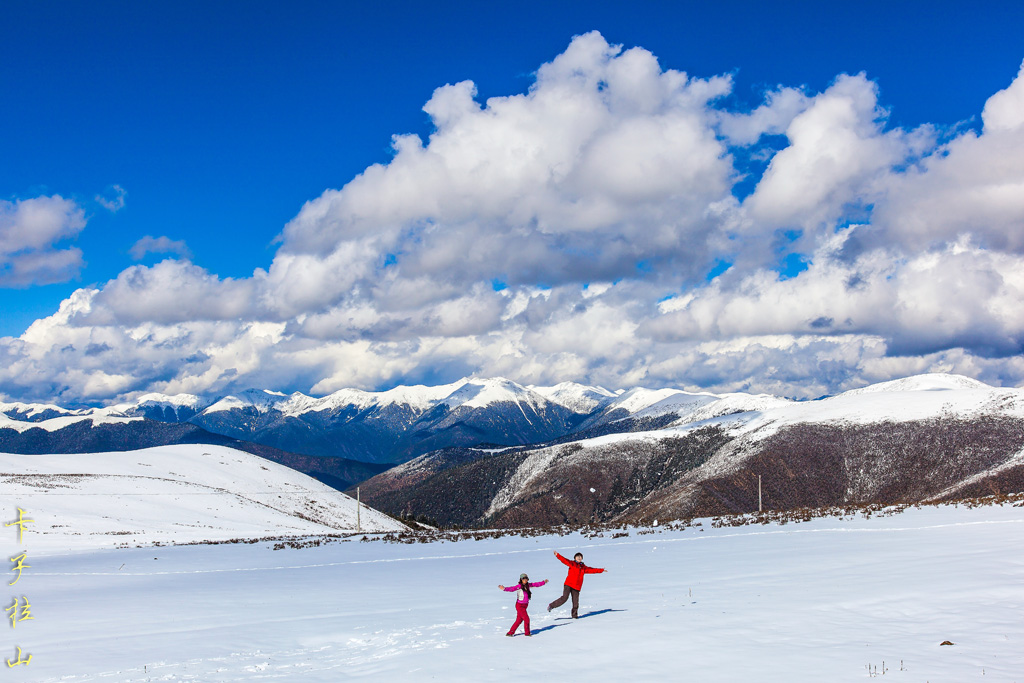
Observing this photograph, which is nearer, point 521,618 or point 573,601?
point 521,618

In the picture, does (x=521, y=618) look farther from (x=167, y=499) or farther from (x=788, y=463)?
(x=788, y=463)

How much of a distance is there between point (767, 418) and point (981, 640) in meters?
143

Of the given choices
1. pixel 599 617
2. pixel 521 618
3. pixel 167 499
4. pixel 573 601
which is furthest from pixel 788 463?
pixel 521 618

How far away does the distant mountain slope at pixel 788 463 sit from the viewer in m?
98.8

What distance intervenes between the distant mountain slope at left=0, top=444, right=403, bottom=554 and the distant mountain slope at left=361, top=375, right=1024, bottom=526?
44.0 meters

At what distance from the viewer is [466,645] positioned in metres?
15.3

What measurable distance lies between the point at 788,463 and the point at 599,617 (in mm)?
106794

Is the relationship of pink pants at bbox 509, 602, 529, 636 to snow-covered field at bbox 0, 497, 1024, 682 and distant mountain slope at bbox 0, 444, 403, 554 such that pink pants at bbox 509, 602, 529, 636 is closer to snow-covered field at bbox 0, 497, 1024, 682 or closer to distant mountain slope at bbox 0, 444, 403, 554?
snow-covered field at bbox 0, 497, 1024, 682

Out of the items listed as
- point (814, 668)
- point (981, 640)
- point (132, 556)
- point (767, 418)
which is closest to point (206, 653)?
point (814, 668)

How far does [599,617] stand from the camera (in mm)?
17641

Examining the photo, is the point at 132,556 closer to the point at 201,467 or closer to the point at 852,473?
the point at 201,467

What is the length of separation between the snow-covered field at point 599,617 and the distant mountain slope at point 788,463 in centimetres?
6495

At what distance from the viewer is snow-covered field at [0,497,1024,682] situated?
1249 centimetres

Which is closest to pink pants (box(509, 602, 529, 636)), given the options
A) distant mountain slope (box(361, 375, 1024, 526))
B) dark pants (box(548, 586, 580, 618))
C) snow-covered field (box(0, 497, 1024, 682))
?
snow-covered field (box(0, 497, 1024, 682))
